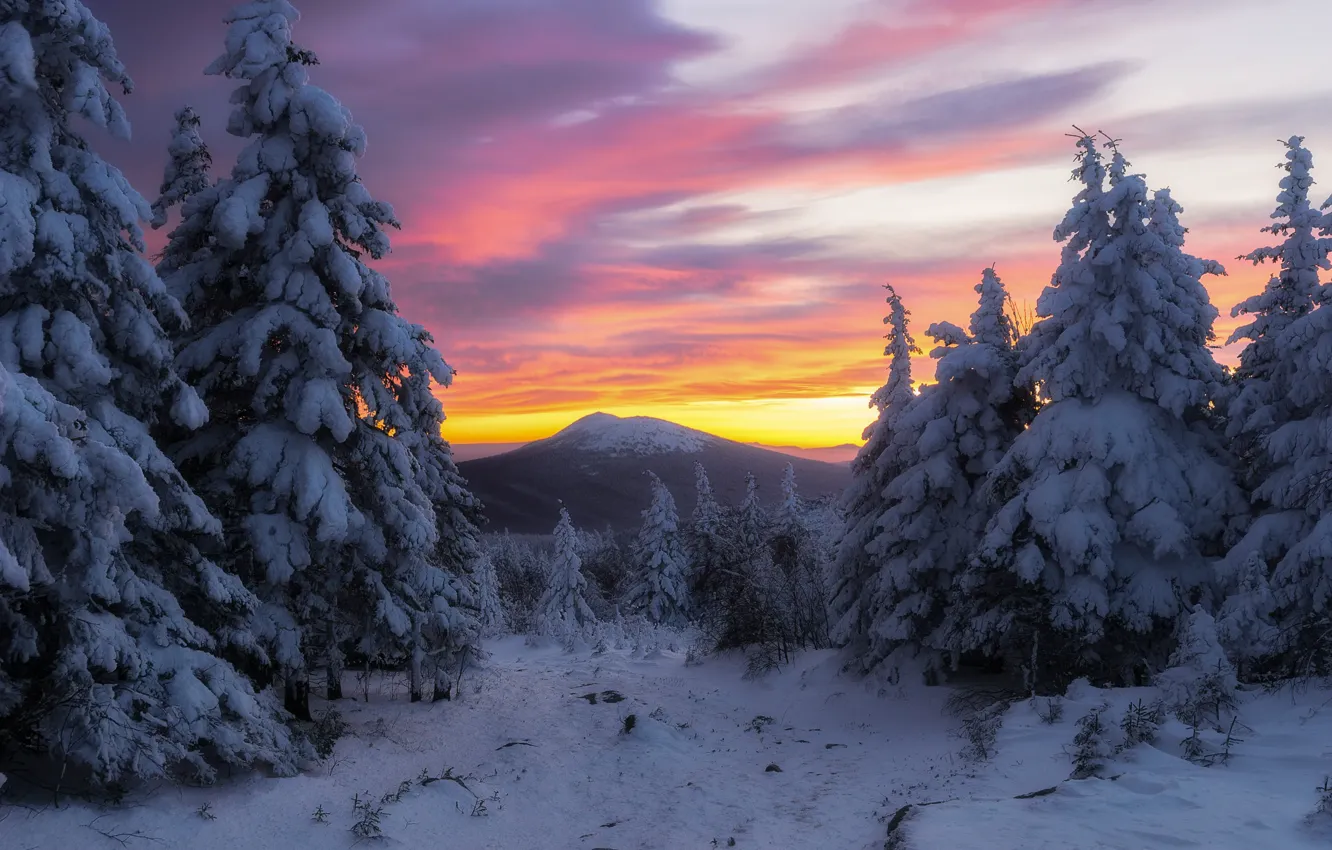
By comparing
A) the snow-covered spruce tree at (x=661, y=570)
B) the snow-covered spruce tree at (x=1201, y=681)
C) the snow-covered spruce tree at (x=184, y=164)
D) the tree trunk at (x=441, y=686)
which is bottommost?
the snow-covered spruce tree at (x=661, y=570)

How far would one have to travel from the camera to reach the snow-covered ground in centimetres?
853

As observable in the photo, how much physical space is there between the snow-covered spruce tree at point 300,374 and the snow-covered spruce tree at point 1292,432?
15543mm

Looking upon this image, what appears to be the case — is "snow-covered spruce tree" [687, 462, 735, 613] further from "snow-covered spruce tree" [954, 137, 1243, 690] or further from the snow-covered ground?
"snow-covered spruce tree" [954, 137, 1243, 690]

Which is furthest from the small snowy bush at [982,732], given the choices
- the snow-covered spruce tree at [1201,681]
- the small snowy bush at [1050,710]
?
the snow-covered spruce tree at [1201,681]

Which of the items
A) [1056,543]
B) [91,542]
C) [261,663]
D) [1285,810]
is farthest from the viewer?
[1056,543]

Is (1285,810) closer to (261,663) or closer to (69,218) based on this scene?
(261,663)

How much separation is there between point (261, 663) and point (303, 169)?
9.28 meters

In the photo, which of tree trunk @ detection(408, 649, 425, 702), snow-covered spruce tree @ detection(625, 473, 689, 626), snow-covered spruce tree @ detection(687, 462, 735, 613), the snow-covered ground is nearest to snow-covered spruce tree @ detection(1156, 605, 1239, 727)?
the snow-covered ground

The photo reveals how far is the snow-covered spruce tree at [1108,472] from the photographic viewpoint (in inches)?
672

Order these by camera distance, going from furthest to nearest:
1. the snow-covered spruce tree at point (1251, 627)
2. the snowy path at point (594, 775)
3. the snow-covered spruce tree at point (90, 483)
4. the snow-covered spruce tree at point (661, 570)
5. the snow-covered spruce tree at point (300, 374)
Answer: the snow-covered spruce tree at point (661, 570) → the snow-covered spruce tree at point (300, 374) → the snow-covered spruce tree at point (1251, 627) → the snowy path at point (594, 775) → the snow-covered spruce tree at point (90, 483)

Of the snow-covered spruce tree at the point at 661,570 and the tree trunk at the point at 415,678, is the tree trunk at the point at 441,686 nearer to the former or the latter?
the tree trunk at the point at 415,678

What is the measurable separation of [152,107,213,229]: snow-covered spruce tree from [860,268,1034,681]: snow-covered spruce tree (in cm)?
1781

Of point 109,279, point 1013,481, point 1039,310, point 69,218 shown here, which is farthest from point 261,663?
point 1039,310

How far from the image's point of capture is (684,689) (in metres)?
25.3
